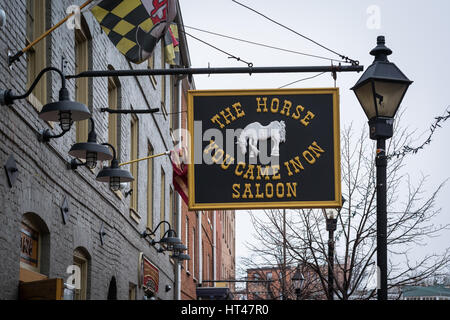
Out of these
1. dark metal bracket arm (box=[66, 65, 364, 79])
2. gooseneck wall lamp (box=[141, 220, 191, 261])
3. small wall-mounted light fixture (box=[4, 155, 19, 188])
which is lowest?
small wall-mounted light fixture (box=[4, 155, 19, 188])

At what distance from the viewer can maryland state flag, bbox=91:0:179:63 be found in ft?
29.3

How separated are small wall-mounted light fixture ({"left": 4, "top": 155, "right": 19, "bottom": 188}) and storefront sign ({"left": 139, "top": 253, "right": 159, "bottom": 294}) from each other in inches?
358

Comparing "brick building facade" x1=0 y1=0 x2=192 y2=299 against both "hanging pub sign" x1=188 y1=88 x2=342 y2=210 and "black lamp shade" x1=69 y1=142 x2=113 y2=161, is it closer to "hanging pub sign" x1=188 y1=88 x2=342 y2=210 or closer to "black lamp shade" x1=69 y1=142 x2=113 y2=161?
"black lamp shade" x1=69 y1=142 x2=113 y2=161

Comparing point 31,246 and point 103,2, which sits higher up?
point 103,2

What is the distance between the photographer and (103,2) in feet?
30.0

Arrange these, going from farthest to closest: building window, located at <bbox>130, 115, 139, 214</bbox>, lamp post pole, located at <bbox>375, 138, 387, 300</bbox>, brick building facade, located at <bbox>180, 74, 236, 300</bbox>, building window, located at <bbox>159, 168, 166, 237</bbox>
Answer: brick building facade, located at <bbox>180, 74, 236, 300</bbox> → building window, located at <bbox>159, 168, 166, 237</bbox> → building window, located at <bbox>130, 115, 139, 214</bbox> → lamp post pole, located at <bbox>375, 138, 387, 300</bbox>

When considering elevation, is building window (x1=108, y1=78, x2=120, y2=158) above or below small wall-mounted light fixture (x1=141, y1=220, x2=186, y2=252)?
above

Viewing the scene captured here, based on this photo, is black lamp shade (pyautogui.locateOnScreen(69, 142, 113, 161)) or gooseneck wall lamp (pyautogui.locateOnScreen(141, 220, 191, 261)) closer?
black lamp shade (pyautogui.locateOnScreen(69, 142, 113, 161))

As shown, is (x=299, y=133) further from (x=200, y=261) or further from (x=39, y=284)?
(x=200, y=261)

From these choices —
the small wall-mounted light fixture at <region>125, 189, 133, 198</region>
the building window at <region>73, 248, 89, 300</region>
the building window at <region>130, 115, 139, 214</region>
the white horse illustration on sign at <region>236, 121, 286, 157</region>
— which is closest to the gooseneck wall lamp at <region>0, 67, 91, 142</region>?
the white horse illustration on sign at <region>236, 121, 286, 157</region>

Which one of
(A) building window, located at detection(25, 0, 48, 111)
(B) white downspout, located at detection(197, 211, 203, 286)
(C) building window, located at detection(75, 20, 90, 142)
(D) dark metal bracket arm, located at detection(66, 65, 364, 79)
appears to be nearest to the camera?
(D) dark metal bracket arm, located at detection(66, 65, 364, 79)

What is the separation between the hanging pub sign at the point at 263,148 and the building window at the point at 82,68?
322 cm
